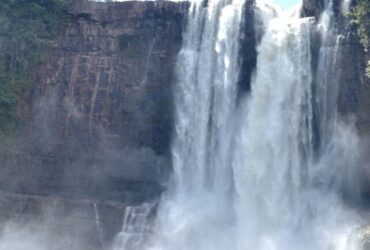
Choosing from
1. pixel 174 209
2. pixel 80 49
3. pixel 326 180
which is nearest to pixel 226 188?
pixel 174 209

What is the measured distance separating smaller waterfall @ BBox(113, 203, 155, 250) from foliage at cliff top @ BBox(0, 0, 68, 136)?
26.0 ft

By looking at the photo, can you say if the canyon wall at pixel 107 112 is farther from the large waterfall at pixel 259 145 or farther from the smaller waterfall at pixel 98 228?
the smaller waterfall at pixel 98 228

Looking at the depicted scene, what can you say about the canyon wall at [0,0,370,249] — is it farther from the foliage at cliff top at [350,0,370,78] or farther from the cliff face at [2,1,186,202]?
the foliage at cliff top at [350,0,370,78]

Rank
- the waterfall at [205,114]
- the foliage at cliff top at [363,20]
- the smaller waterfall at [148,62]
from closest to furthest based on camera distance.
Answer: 1. the foliage at cliff top at [363,20]
2. the waterfall at [205,114]
3. the smaller waterfall at [148,62]

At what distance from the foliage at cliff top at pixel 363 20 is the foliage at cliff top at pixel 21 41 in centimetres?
1510

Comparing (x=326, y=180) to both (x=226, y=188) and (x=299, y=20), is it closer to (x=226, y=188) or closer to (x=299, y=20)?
(x=226, y=188)

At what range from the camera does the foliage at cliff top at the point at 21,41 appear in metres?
36.1

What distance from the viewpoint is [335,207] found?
3102 cm

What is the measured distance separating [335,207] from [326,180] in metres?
1.53

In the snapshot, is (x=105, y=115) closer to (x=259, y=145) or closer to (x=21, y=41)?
(x=21, y=41)

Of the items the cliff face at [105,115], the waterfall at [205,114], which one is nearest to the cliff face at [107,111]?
the cliff face at [105,115]

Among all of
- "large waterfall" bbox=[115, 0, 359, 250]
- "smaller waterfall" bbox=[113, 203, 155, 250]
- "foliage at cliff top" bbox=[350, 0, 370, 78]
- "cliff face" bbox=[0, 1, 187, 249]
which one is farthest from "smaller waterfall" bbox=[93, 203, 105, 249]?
"foliage at cliff top" bbox=[350, 0, 370, 78]

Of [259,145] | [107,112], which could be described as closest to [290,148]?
[259,145]

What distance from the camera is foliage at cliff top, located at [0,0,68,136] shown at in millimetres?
36094
